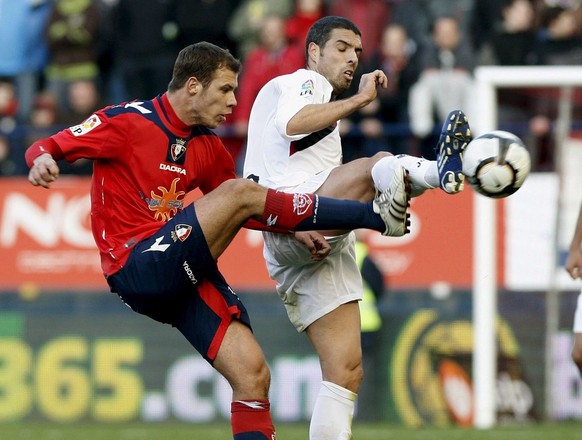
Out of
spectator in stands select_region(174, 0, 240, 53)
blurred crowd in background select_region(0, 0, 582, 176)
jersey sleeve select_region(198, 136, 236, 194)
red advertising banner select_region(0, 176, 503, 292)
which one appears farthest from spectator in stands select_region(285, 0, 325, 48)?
jersey sleeve select_region(198, 136, 236, 194)

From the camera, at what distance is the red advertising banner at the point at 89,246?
1360cm

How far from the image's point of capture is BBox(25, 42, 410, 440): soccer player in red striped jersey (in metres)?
7.69

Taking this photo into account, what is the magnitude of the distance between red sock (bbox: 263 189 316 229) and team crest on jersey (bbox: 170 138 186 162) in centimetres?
69

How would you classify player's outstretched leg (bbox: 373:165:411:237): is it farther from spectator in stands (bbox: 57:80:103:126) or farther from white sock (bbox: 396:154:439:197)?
spectator in stands (bbox: 57:80:103:126)

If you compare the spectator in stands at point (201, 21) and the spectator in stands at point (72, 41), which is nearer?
the spectator in stands at point (201, 21)

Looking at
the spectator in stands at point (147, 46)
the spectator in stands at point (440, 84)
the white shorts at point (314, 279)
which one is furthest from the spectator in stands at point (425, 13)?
the white shorts at point (314, 279)

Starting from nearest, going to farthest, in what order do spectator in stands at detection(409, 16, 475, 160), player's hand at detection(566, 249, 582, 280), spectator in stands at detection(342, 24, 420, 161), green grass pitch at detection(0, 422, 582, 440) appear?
1. player's hand at detection(566, 249, 582, 280)
2. green grass pitch at detection(0, 422, 582, 440)
3. spectator in stands at detection(409, 16, 475, 160)
4. spectator in stands at detection(342, 24, 420, 161)

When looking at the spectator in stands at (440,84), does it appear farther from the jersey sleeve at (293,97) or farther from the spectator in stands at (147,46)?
the jersey sleeve at (293,97)

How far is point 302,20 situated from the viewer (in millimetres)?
14750

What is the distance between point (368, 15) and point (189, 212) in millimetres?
7602

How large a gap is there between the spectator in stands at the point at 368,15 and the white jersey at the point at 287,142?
21.3 feet

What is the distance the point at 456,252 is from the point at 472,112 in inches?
56.8

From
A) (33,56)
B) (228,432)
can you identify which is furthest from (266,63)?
(228,432)

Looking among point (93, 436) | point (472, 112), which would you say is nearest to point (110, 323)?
point (93, 436)
